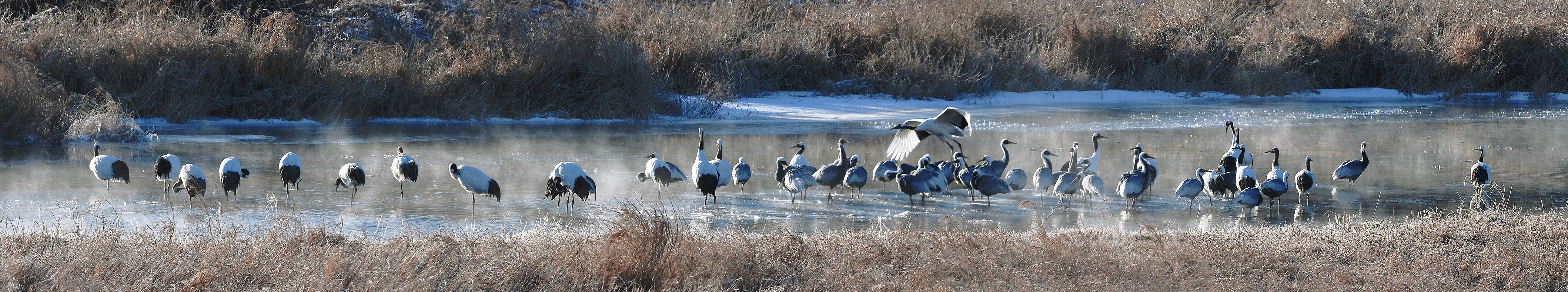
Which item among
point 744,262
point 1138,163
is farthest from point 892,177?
point 744,262

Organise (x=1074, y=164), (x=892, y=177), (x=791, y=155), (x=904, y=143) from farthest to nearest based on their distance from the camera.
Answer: (x=791, y=155) < (x=1074, y=164) < (x=892, y=177) < (x=904, y=143)

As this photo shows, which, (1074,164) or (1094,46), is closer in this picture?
(1074,164)

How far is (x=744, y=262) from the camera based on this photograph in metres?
4.80

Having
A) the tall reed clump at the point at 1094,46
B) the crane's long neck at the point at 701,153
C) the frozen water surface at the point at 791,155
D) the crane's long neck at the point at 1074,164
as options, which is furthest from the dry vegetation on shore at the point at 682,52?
the crane's long neck at the point at 1074,164

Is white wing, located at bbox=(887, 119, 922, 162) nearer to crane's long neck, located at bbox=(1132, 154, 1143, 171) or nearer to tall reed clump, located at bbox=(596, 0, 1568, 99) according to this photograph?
crane's long neck, located at bbox=(1132, 154, 1143, 171)

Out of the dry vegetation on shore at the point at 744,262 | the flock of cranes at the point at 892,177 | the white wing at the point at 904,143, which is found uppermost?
the white wing at the point at 904,143

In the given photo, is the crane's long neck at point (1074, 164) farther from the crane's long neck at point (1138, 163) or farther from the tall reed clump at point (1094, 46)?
the tall reed clump at point (1094, 46)

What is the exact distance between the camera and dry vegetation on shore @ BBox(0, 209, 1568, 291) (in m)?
4.41

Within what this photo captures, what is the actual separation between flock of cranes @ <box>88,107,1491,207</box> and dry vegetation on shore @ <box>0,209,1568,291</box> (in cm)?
191

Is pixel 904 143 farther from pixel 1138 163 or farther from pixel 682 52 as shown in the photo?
pixel 682 52

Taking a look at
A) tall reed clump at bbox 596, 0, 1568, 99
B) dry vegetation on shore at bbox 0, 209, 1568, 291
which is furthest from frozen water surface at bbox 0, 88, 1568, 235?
tall reed clump at bbox 596, 0, 1568, 99

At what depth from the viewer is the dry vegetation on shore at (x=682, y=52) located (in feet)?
46.1

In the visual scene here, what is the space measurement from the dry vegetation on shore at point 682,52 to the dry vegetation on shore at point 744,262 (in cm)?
786

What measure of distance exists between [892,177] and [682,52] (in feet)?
30.5
